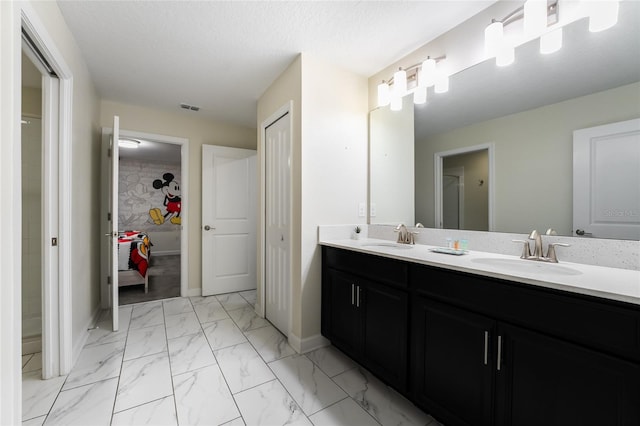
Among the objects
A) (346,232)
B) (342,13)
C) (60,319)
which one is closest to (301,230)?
(346,232)

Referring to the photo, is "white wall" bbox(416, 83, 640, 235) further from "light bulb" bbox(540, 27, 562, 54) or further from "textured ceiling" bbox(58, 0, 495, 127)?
"textured ceiling" bbox(58, 0, 495, 127)

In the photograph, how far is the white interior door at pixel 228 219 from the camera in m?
3.52

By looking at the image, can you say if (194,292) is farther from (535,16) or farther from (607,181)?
(535,16)

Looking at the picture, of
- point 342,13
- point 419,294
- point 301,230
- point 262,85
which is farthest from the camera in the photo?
point 262,85

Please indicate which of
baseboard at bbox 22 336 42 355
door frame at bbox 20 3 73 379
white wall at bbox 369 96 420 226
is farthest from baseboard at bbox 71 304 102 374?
white wall at bbox 369 96 420 226

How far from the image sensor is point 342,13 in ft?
5.67

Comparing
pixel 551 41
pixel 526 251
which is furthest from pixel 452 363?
pixel 551 41

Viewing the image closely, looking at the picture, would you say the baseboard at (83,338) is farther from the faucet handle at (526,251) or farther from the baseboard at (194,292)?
the faucet handle at (526,251)

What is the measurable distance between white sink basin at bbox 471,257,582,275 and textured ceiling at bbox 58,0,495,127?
1.54 m

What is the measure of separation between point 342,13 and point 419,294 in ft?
5.87

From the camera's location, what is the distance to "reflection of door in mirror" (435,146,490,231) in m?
1.72

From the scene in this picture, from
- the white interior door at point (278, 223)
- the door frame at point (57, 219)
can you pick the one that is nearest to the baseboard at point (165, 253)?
the white interior door at point (278, 223)

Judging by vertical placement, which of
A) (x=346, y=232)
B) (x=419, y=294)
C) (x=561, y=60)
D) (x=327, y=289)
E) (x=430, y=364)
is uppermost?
(x=561, y=60)

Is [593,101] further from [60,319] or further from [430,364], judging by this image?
[60,319]
